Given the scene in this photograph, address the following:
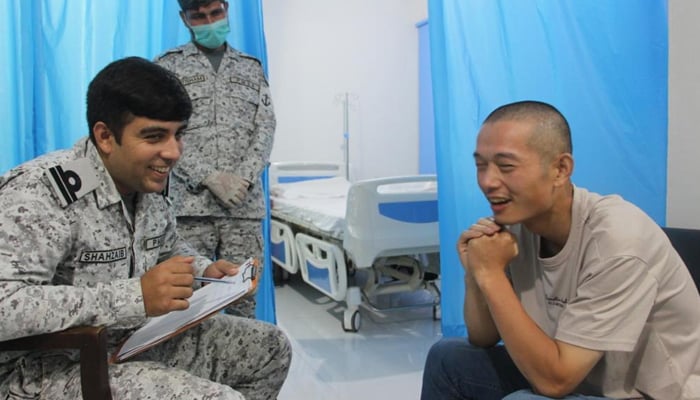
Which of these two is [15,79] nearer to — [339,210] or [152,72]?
[152,72]

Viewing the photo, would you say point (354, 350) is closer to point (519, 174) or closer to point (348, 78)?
point (519, 174)

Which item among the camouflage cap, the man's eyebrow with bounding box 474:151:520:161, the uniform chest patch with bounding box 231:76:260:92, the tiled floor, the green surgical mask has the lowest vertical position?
the tiled floor

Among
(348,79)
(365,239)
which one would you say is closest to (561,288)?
(365,239)

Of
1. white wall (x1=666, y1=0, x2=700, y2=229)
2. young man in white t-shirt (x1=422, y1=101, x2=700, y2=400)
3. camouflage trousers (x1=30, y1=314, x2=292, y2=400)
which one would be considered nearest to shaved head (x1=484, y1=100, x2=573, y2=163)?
young man in white t-shirt (x1=422, y1=101, x2=700, y2=400)

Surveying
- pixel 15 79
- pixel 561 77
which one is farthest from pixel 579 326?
pixel 15 79

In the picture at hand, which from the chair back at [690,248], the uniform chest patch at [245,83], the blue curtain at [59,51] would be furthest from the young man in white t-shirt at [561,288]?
the blue curtain at [59,51]

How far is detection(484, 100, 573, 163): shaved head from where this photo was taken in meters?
1.12

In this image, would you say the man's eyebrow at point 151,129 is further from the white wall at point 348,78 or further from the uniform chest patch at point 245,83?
the white wall at point 348,78

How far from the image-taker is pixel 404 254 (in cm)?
301

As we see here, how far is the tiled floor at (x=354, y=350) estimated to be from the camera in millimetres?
2373

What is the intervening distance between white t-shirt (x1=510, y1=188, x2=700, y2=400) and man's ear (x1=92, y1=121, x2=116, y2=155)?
3.24ft

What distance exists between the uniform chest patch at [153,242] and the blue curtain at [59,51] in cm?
123

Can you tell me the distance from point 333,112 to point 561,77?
2.97 meters

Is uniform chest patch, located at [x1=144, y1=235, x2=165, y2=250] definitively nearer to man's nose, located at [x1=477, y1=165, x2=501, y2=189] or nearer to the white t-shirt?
→ man's nose, located at [x1=477, y1=165, x2=501, y2=189]
